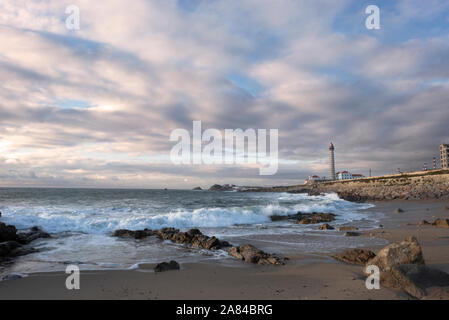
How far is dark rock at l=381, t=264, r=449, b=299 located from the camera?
5.13 m

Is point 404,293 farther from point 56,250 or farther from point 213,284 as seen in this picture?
point 56,250

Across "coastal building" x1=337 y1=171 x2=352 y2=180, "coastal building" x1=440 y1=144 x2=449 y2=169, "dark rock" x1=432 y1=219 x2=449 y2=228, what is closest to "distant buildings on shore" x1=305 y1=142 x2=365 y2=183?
"coastal building" x1=337 y1=171 x2=352 y2=180

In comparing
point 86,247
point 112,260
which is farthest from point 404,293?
point 86,247

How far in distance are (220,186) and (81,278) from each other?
188 metres

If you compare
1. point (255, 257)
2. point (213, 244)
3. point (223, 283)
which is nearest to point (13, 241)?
point (213, 244)

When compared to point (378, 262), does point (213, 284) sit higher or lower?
lower

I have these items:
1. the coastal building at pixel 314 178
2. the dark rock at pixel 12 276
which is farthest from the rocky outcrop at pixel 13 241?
the coastal building at pixel 314 178

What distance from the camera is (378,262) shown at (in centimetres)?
615

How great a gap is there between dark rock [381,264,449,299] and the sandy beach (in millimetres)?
161

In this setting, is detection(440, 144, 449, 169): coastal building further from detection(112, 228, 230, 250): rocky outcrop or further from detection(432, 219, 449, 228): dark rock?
detection(112, 228, 230, 250): rocky outcrop

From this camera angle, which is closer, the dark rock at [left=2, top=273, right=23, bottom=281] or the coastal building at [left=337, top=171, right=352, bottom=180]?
the dark rock at [left=2, top=273, right=23, bottom=281]

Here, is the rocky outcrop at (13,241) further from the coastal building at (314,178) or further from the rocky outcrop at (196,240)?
the coastal building at (314,178)

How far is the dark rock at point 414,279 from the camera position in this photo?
5133 millimetres

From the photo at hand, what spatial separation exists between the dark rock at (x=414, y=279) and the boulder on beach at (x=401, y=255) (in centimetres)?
28
